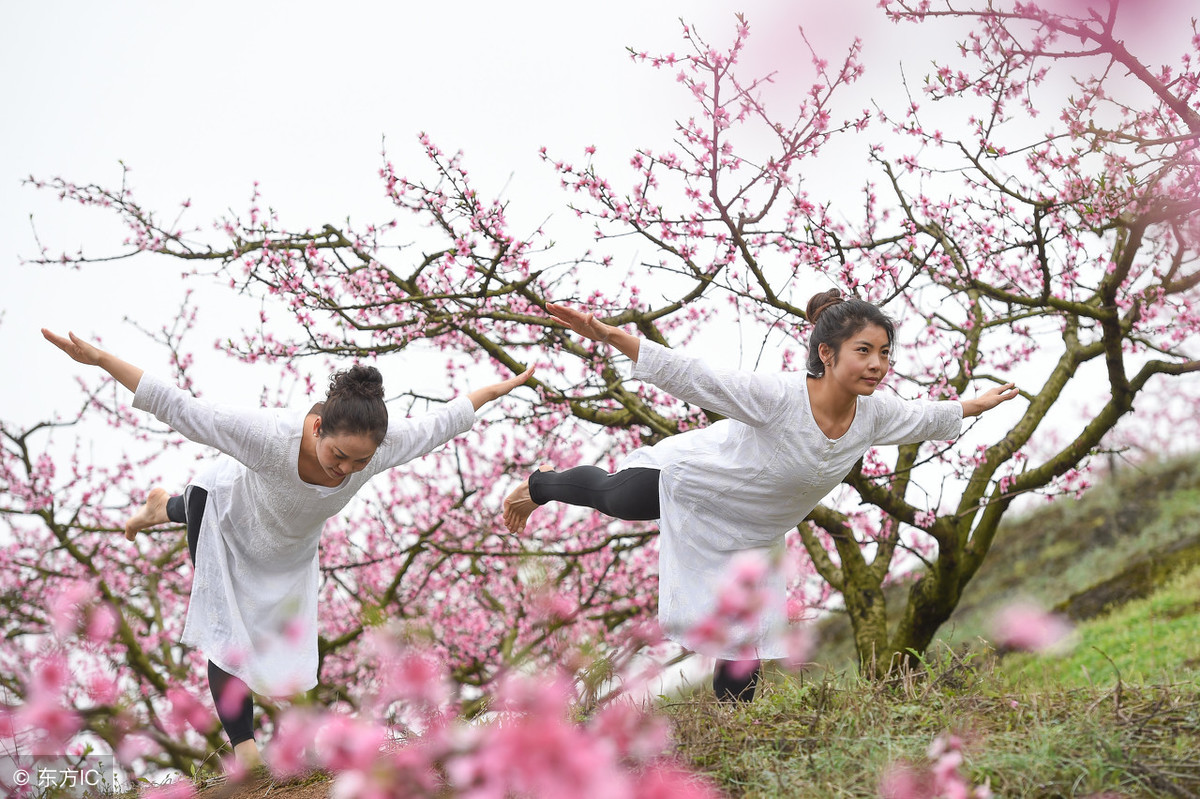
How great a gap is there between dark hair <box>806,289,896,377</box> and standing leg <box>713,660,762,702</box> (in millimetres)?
1009

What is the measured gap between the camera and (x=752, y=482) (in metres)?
3.32

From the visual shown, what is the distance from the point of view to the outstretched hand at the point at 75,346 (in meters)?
3.17

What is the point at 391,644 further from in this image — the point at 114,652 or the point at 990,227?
the point at 114,652

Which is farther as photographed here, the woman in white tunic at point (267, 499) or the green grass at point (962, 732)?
Answer: the woman in white tunic at point (267, 499)

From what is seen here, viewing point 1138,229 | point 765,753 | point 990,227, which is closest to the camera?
point 765,753

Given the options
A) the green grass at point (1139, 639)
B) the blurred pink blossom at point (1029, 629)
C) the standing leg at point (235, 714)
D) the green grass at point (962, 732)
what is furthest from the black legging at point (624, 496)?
the green grass at point (1139, 639)

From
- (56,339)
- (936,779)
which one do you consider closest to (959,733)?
(936,779)

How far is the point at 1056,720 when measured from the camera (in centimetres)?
266

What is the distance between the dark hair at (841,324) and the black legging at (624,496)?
2.30 ft

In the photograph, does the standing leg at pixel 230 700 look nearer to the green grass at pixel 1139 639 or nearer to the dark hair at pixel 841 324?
the dark hair at pixel 841 324

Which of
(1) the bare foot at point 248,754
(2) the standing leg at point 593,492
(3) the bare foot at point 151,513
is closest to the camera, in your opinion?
(1) the bare foot at point 248,754

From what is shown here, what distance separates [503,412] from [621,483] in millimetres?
2094

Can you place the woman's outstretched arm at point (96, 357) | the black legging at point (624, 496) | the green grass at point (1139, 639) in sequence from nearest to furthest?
the woman's outstretched arm at point (96, 357) → the black legging at point (624, 496) → the green grass at point (1139, 639)

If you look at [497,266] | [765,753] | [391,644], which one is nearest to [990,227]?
[497,266]
